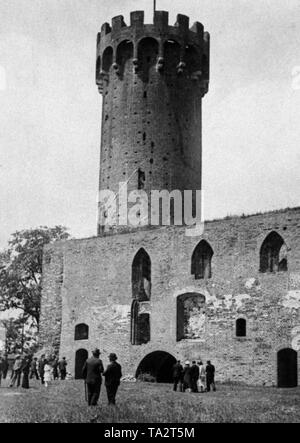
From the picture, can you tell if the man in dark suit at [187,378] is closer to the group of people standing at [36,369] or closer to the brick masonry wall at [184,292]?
the brick masonry wall at [184,292]

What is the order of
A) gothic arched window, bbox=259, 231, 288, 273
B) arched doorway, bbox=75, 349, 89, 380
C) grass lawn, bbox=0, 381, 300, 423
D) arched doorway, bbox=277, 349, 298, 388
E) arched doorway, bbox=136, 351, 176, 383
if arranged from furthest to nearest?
arched doorway, bbox=75, 349, 89, 380
arched doorway, bbox=136, 351, 176, 383
gothic arched window, bbox=259, 231, 288, 273
arched doorway, bbox=277, 349, 298, 388
grass lawn, bbox=0, 381, 300, 423

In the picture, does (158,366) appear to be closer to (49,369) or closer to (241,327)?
(241,327)

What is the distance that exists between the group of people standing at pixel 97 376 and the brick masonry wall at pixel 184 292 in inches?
378

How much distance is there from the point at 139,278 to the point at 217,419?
14.0 metres

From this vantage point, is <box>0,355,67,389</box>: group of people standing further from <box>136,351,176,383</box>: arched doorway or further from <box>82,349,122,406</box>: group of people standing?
<box>82,349,122,406</box>: group of people standing

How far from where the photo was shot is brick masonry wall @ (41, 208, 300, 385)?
75.6 feet

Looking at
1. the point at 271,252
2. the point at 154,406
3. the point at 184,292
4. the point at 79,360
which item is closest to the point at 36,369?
the point at 79,360

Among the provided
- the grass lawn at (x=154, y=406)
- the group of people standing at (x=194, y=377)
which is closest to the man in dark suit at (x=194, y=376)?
the group of people standing at (x=194, y=377)

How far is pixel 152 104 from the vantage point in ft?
108

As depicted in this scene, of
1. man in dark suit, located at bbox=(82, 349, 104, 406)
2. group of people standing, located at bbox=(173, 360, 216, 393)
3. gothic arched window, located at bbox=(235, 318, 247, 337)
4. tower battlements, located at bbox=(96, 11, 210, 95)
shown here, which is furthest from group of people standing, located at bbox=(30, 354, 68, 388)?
tower battlements, located at bbox=(96, 11, 210, 95)

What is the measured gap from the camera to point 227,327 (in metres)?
23.9

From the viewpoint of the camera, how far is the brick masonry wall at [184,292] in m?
23.0

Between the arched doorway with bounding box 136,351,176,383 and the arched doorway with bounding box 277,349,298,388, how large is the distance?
4.67 metres

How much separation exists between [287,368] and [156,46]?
17.4 m
